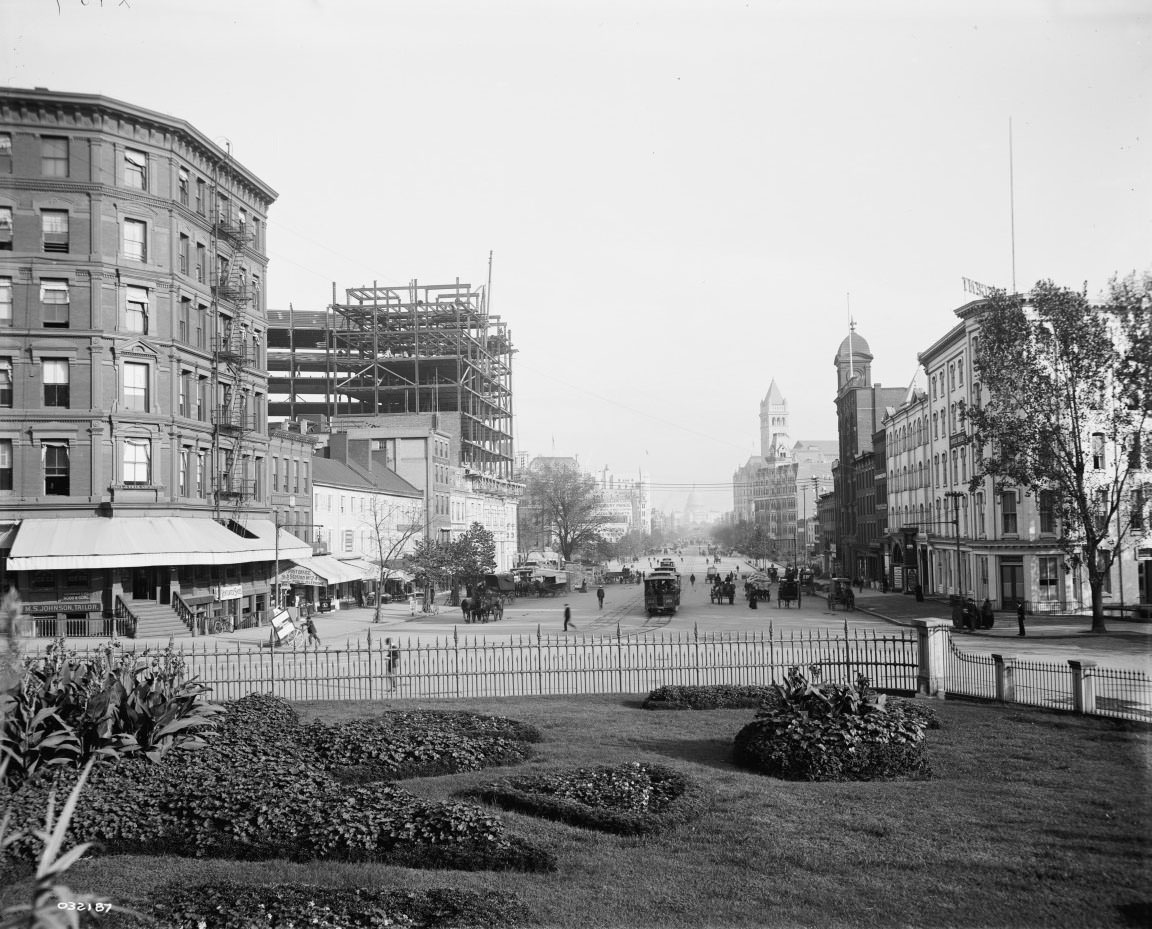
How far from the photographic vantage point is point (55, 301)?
39031 mm

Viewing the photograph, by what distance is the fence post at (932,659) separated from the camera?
20609 mm

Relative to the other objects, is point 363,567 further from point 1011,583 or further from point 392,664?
point 392,664

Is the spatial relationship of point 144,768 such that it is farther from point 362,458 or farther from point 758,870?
point 362,458

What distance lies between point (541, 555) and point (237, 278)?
68.5 meters

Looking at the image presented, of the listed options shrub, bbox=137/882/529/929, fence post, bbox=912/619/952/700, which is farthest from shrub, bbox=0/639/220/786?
fence post, bbox=912/619/952/700

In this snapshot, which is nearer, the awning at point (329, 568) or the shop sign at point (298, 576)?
the shop sign at point (298, 576)

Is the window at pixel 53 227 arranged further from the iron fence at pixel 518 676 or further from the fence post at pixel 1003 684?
the fence post at pixel 1003 684

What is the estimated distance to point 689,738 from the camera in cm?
1641

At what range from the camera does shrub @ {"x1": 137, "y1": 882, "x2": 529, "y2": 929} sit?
780 centimetres

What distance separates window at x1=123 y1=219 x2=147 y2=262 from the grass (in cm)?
3457

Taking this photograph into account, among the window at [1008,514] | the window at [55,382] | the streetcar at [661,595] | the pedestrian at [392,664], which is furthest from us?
the streetcar at [661,595]

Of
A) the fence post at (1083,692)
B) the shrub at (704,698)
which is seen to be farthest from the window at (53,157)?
the fence post at (1083,692)

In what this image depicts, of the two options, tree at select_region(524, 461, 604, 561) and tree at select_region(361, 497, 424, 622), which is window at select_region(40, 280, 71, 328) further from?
tree at select_region(524, 461, 604, 561)

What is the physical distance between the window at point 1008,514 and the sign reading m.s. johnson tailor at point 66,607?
1702 inches
